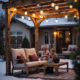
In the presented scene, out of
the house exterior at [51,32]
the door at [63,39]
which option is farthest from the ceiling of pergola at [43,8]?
the door at [63,39]

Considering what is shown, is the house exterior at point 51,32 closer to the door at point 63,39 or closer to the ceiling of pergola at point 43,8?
the door at point 63,39

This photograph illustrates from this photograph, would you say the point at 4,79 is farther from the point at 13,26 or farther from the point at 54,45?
the point at 13,26

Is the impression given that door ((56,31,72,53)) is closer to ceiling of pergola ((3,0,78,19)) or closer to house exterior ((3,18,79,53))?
house exterior ((3,18,79,53))

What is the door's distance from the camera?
15.9 meters

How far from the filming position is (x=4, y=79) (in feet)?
19.0

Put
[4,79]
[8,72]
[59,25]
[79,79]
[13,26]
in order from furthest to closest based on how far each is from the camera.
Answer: [13,26] < [59,25] < [8,72] < [4,79] < [79,79]

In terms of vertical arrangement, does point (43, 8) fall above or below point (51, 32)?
above

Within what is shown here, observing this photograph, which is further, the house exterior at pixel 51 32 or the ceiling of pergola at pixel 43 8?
the house exterior at pixel 51 32

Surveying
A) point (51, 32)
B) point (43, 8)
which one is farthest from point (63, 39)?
point (43, 8)

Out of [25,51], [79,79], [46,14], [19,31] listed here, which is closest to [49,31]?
[19,31]

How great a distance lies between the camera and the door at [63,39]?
52.3ft

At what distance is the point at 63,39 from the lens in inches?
631

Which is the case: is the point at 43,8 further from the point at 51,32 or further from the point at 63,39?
the point at 63,39

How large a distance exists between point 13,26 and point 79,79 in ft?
50.1
